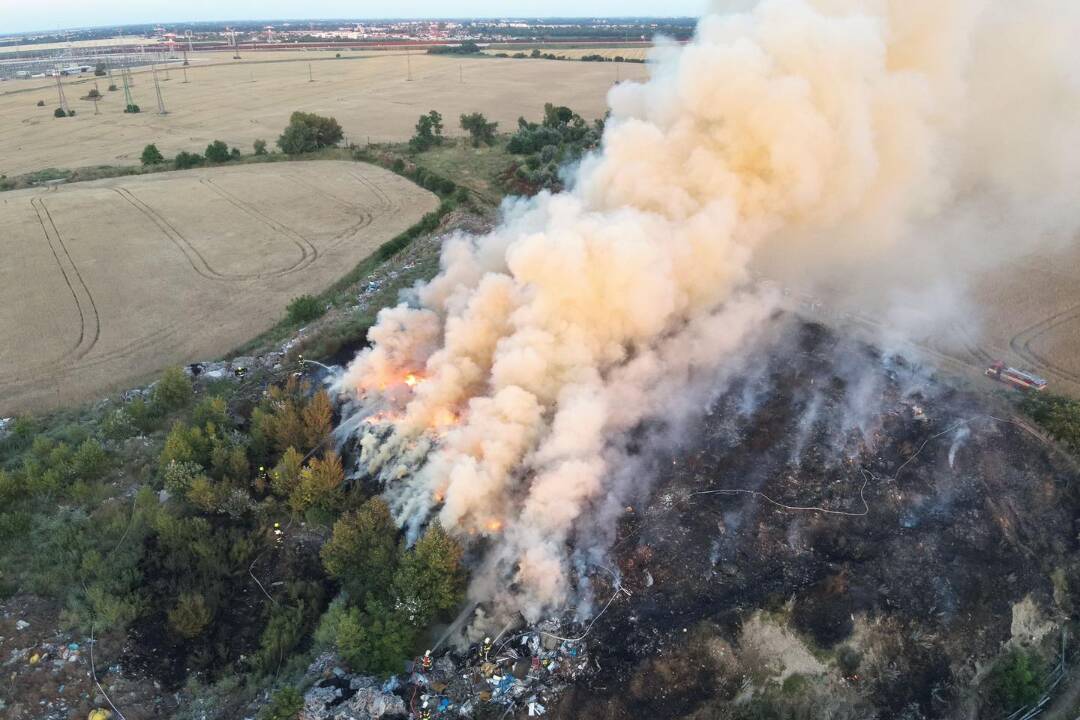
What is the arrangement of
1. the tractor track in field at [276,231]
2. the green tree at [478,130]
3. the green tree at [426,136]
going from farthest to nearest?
the green tree at [478,130], the green tree at [426,136], the tractor track in field at [276,231]

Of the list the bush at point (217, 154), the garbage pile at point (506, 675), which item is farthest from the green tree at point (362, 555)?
the bush at point (217, 154)

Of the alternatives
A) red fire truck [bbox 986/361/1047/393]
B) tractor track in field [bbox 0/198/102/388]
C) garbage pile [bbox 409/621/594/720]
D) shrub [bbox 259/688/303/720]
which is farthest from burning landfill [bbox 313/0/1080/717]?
tractor track in field [bbox 0/198/102/388]

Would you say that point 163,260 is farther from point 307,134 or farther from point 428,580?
point 428,580

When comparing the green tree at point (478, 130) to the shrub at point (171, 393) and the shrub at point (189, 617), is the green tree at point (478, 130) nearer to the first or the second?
the shrub at point (171, 393)

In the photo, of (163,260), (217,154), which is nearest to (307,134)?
(217,154)

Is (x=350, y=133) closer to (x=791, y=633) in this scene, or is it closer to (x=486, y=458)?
(x=486, y=458)
